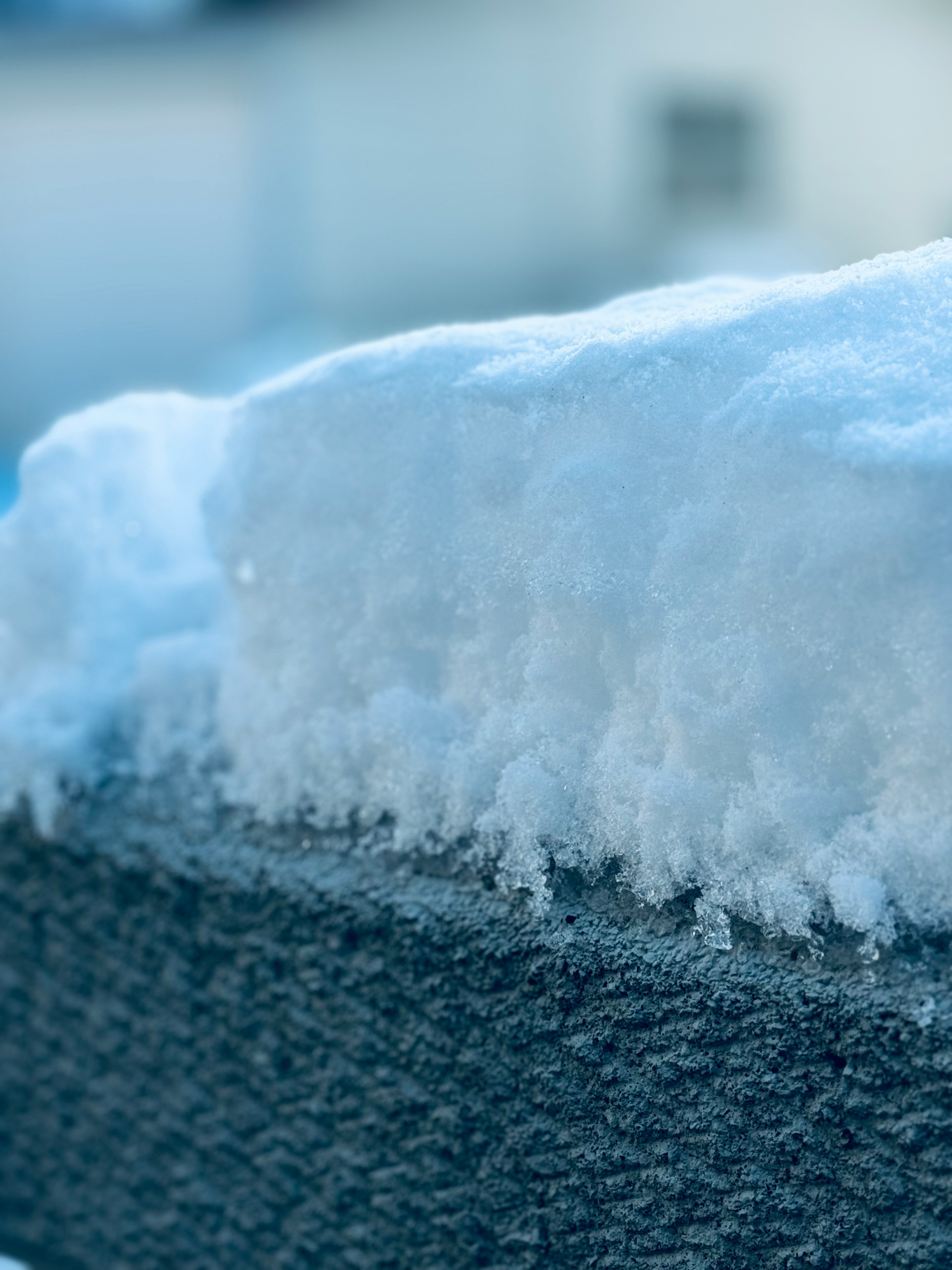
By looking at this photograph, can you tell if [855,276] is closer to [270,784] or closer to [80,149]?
[270,784]

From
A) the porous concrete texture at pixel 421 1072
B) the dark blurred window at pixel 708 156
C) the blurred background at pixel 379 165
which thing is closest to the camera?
the porous concrete texture at pixel 421 1072

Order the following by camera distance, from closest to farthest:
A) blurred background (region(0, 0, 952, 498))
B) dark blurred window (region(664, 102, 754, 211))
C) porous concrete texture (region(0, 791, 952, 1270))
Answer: porous concrete texture (region(0, 791, 952, 1270))
blurred background (region(0, 0, 952, 498))
dark blurred window (region(664, 102, 754, 211))

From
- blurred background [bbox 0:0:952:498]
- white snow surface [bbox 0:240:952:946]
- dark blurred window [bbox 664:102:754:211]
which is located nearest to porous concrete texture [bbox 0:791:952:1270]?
white snow surface [bbox 0:240:952:946]

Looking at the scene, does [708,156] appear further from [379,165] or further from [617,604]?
[617,604]

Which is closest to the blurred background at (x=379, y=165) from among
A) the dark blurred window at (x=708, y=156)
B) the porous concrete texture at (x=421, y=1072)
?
the dark blurred window at (x=708, y=156)

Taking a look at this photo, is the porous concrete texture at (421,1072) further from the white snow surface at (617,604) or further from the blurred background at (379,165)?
the blurred background at (379,165)

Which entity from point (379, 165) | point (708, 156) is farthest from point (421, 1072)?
point (708, 156)

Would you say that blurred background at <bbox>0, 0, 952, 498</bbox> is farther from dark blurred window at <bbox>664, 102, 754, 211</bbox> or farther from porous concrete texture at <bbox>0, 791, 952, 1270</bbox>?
porous concrete texture at <bbox>0, 791, 952, 1270</bbox>
